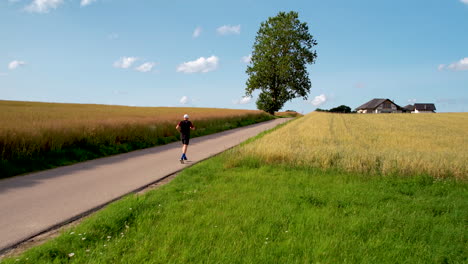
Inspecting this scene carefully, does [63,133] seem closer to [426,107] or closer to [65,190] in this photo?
[65,190]

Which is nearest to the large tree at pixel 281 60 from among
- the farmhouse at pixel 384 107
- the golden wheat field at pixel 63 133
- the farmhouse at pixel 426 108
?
the golden wheat field at pixel 63 133

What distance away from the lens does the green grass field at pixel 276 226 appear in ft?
13.5

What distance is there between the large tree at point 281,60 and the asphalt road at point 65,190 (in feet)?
140

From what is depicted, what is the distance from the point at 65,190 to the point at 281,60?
47.6 metres

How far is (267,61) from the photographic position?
52781 mm

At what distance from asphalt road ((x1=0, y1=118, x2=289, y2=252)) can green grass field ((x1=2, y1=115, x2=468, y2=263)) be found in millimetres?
1003

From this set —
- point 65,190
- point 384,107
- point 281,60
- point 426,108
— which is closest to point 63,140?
point 65,190

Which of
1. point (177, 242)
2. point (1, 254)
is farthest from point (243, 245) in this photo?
point (1, 254)

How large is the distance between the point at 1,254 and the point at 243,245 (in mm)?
3667

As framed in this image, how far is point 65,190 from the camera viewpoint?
7.81m

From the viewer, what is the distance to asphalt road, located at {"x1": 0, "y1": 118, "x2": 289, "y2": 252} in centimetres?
561

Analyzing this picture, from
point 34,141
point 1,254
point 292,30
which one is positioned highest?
point 292,30

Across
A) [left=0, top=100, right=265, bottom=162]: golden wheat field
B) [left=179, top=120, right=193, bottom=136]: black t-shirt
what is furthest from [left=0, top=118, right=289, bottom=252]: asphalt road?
[left=0, top=100, right=265, bottom=162]: golden wheat field

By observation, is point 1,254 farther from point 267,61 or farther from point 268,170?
point 267,61
